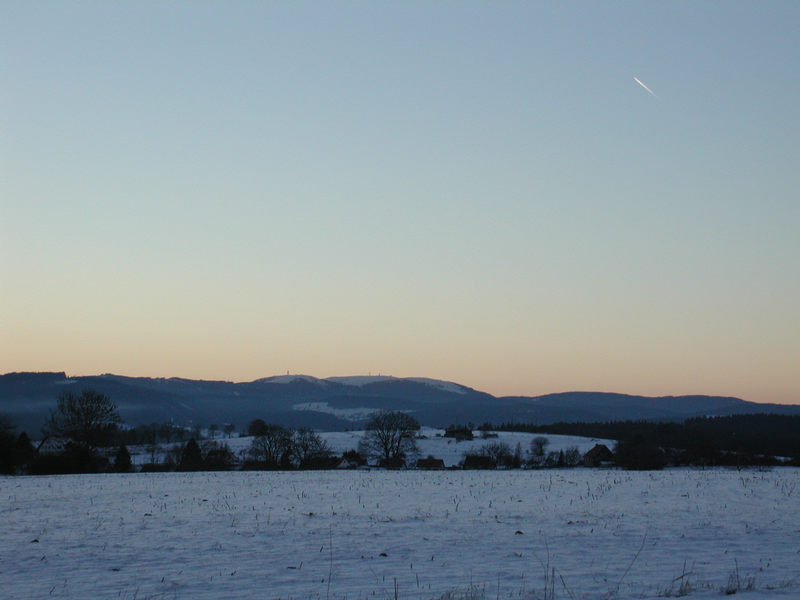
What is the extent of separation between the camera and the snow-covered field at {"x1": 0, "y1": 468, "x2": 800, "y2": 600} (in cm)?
1125

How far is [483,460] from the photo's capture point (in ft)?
220

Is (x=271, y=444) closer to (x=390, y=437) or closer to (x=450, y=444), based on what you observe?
(x=390, y=437)

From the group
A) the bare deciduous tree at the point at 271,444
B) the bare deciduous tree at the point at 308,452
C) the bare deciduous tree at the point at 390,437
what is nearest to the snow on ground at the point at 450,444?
the bare deciduous tree at the point at 390,437

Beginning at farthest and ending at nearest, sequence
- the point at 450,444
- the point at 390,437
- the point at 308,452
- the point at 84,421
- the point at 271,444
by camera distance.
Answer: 1. the point at 450,444
2. the point at 390,437
3. the point at 271,444
4. the point at 308,452
5. the point at 84,421

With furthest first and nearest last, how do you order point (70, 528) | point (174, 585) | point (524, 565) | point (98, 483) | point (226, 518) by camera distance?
point (98, 483), point (226, 518), point (70, 528), point (524, 565), point (174, 585)

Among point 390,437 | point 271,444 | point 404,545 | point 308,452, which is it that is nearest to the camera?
point 404,545

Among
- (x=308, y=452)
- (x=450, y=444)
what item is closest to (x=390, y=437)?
(x=308, y=452)

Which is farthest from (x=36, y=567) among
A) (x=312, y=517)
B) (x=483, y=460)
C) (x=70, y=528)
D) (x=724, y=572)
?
(x=483, y=460)

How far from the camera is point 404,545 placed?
15164 mm

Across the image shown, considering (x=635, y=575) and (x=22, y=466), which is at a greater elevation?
(x=635, y=575)

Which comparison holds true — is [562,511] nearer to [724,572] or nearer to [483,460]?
[724,572]

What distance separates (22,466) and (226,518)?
43.7 meters

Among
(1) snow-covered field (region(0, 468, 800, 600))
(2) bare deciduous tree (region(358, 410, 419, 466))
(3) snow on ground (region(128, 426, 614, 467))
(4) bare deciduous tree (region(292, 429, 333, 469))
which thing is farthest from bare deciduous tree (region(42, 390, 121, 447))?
(3) snow on ground (region(128, 426, 614, 467))

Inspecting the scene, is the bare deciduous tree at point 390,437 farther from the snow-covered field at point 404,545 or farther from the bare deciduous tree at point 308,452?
the snow-covered field at point 404,545
